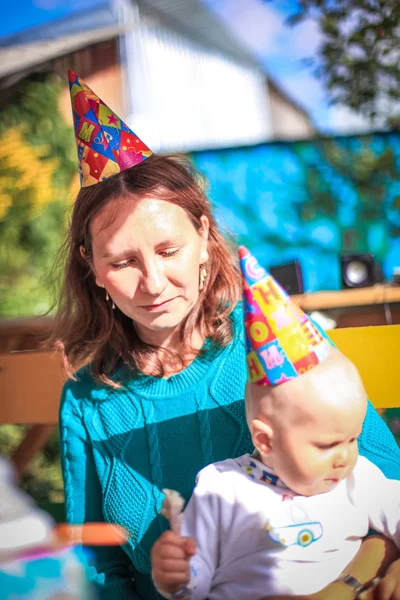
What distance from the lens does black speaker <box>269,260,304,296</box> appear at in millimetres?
2170

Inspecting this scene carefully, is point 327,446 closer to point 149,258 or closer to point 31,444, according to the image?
point 149,258

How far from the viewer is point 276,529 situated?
0.94 meters

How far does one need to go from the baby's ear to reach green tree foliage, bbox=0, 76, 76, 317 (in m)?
1.92

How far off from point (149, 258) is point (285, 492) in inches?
18.7

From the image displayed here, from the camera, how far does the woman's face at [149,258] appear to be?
45.7 inches

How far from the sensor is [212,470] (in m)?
1.08

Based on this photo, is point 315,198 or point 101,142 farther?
point 315,198

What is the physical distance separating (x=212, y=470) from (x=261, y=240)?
221cm

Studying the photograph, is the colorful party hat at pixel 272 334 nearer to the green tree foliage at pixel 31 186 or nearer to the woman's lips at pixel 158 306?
the woman's lips at pixel 158 306

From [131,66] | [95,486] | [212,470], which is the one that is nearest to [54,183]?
[131,66]

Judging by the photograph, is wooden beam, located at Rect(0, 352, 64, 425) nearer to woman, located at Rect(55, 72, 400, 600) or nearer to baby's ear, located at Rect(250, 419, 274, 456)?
woman, located at Rect(55, 72, 400, 600)

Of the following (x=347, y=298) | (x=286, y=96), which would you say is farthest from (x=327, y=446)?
(x=286, y=96)

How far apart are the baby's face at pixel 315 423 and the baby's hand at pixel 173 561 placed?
0.58 ft

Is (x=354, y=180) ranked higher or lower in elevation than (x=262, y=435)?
higher
